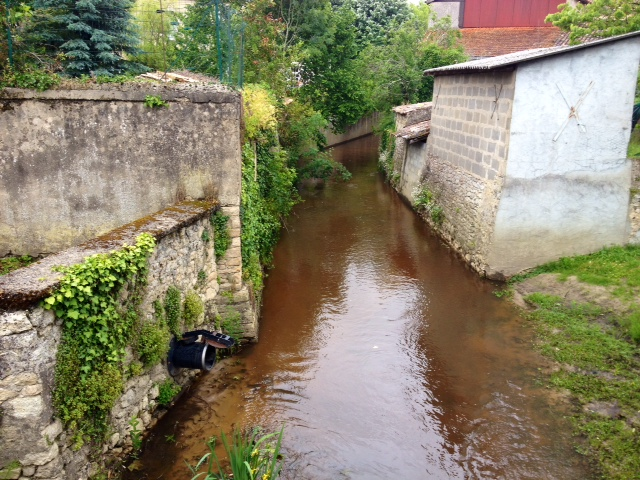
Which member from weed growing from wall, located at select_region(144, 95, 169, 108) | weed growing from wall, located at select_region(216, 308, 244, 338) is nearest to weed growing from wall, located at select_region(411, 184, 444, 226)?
weed growing from wall, located at select_region(216, 308, 244, 338)

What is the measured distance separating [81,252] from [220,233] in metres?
2.97

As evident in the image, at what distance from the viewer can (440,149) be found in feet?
53.3

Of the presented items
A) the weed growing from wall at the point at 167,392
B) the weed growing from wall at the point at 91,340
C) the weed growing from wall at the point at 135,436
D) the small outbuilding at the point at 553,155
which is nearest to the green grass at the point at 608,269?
the small outbuilding at the point at 553,155

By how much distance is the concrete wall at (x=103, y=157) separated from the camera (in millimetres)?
7422

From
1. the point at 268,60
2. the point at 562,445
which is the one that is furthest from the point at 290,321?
the point at 268,60

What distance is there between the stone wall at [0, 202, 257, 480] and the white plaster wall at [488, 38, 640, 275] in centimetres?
742

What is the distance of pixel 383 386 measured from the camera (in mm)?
7855

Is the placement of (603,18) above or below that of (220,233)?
above

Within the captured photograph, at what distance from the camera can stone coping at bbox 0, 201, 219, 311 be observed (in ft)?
13.6

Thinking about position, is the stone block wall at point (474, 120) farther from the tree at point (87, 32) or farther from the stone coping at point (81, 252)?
the tree at point (87, 32)

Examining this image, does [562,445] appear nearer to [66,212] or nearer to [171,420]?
[171,420]

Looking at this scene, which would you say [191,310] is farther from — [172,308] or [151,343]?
[151,343]

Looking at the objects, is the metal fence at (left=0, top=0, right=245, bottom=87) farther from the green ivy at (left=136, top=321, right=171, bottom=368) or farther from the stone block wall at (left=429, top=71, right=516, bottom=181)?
the stone block wall at (left=429, top=71, right=516, bottom=181)

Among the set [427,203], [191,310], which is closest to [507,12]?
[427,203]
